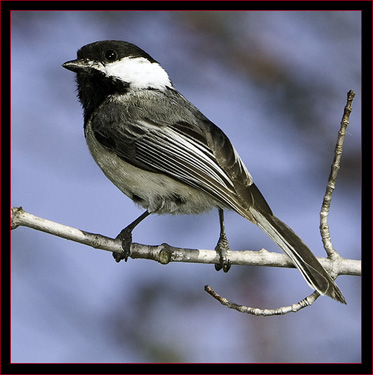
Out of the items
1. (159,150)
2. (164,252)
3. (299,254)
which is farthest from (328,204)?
(159,150)

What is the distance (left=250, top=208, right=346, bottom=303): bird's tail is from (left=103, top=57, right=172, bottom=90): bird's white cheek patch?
4.13ft

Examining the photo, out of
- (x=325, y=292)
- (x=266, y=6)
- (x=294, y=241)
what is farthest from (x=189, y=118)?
(x=325, y=292)

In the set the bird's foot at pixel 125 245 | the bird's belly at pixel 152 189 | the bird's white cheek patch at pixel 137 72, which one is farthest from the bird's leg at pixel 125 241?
the bird's white cheek patch at pixel 137 72

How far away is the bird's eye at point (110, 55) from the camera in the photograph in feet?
12.4

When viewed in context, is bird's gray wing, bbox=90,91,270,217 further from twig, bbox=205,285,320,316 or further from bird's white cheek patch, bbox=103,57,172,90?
twig, bbox=205,285,320,316

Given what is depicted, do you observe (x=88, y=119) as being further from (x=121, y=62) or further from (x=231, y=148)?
(x=231, y=148)

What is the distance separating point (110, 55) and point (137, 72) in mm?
208

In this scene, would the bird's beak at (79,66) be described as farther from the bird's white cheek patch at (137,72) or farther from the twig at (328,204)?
the twig at (328,204)

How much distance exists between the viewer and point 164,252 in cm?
300

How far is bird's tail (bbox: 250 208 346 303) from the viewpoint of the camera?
106 inches

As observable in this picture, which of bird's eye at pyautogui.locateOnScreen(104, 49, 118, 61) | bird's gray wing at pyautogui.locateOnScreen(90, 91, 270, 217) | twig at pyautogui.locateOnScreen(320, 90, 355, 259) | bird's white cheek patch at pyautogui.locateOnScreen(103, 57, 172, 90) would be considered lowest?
twig at pyautogui.locateOnScreen(320, 90, 355, 259)

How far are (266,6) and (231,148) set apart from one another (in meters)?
0.92

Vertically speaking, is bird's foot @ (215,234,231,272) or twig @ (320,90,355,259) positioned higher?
twig @ (320,90,355,259)

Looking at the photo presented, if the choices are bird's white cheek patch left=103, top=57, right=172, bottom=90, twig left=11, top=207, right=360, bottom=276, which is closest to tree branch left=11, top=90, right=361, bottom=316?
twig left=11, top=207, right=360, bottom=276
